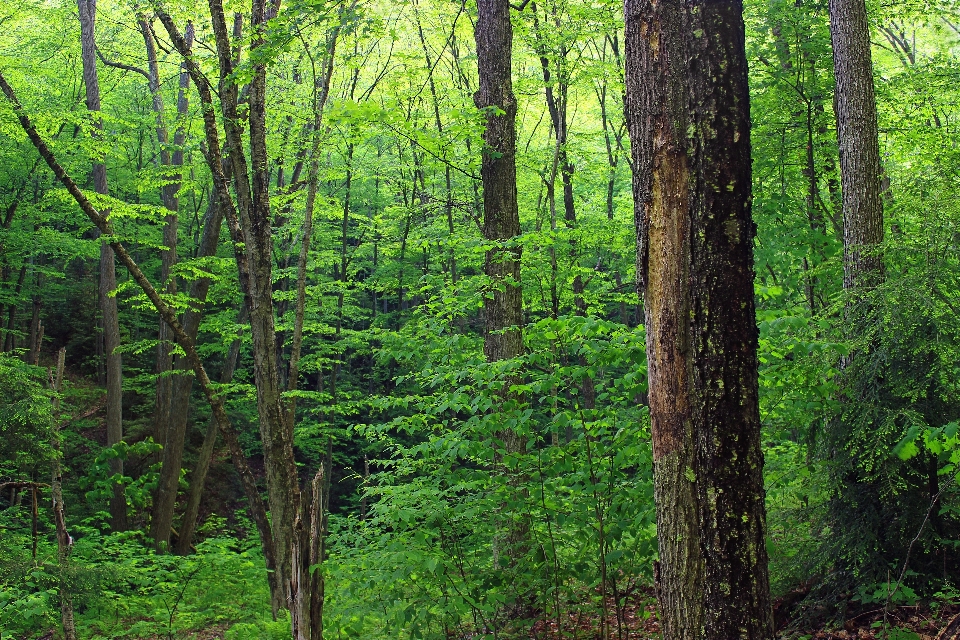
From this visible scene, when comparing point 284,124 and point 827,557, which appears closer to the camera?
point 827,557

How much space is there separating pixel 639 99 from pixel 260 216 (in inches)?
178

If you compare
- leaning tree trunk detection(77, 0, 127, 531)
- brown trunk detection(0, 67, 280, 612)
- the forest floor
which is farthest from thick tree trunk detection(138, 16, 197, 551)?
the forest floor

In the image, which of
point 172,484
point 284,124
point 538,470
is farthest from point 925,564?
point 284,124

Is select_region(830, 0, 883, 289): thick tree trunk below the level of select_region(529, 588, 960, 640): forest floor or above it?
above

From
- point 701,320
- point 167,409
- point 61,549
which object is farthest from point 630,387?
point 167,409

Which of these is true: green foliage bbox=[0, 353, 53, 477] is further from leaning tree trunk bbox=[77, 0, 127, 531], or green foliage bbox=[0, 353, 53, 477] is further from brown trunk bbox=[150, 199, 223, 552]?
leaning tree trunk bbox=[77, 0, 127, 531]

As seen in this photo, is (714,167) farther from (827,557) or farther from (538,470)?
(827,557)

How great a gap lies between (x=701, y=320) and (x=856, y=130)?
14.2 feet

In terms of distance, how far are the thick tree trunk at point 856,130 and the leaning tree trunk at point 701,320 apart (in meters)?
3.47

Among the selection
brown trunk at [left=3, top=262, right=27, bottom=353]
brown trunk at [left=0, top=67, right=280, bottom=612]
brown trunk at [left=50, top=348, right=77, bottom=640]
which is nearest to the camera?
brown trunk at [left=50, top=348, right=77, bottom=640]

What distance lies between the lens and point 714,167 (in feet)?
8.54

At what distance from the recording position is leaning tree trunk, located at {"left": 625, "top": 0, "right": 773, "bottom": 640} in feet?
8.24

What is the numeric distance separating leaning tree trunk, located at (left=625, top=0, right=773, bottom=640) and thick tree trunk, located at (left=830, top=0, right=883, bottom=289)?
347 cm

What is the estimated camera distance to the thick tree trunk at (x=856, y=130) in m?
5.62
